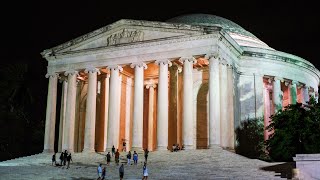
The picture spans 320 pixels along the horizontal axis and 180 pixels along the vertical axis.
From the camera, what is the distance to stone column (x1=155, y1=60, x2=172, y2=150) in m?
44.6

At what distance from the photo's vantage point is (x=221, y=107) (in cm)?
4428

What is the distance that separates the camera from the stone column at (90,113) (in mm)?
48594

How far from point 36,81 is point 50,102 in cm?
2488

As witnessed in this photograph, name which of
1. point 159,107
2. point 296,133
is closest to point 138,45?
point 159,107

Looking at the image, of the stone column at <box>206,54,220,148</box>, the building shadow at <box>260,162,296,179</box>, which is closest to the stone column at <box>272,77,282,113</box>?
the stone column at <box>206,54,220,148</box>

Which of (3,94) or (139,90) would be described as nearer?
(139,90)

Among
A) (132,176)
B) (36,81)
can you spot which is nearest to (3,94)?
(36,81)

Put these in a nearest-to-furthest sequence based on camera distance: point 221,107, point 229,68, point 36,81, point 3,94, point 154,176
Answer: point 154,176 → point 221,107 → point 229,68 → point 3,94 → point 36,81

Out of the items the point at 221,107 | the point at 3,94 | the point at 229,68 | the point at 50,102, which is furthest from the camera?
the point at 3,94

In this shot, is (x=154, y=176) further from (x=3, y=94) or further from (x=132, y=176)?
(x=3, y=94)

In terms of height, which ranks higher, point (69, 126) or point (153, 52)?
point (153, 52)

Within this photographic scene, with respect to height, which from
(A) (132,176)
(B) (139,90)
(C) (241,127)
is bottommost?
(A) (132,176)

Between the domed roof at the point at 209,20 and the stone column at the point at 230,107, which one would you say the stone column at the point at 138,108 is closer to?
the stone column at the point at 230,107

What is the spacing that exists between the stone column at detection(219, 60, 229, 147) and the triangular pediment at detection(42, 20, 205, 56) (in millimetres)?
4459
